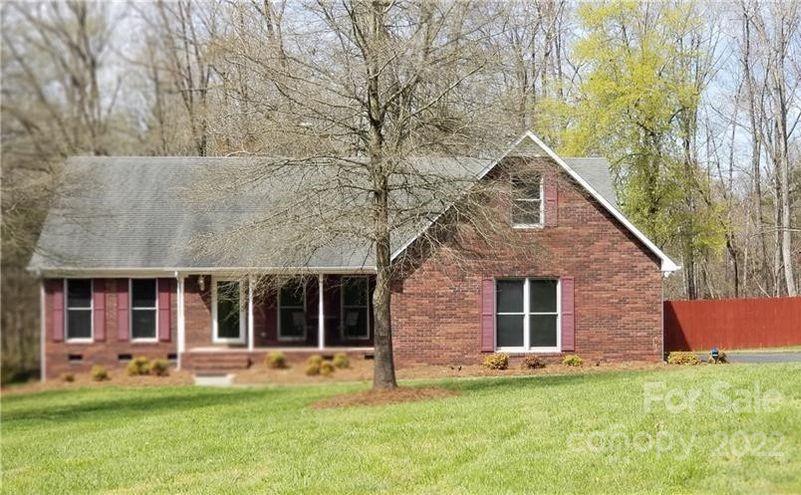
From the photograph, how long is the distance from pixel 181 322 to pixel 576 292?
865 cm

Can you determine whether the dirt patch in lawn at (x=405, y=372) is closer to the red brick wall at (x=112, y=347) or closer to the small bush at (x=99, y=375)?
the small bush at (x=99, y=375)

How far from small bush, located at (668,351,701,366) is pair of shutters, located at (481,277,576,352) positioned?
272cm

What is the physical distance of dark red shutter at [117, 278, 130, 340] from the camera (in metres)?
19.8

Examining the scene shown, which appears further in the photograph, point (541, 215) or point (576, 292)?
point (576, 292)

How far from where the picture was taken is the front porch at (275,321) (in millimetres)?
16344

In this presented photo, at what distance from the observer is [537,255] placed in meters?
17.7

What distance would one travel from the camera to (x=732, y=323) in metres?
15.4

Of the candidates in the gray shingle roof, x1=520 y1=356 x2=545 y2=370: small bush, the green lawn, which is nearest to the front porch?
the gray shingle roof

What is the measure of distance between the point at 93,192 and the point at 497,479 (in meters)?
13.2

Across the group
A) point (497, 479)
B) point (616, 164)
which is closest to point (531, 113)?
point (616, 164)

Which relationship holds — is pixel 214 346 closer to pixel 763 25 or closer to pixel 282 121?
pixel 282 121

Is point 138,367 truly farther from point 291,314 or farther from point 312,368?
point 312,368

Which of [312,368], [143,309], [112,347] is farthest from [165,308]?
[312,368]

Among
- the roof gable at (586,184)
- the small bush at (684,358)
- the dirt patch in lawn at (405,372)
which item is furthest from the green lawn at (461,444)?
the roof gable at (586,184)
